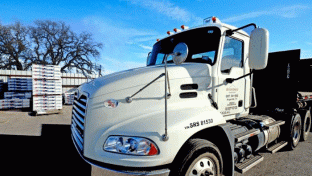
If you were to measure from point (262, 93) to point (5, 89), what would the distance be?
53.9 feet

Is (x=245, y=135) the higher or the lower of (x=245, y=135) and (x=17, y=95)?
the lower

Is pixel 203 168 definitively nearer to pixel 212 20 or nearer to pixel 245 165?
pixel 245 165

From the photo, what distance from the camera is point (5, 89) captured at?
12.8 m

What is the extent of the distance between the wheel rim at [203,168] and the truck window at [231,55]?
1446 mm

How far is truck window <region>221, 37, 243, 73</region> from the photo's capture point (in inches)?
113

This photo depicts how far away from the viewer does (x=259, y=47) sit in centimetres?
241

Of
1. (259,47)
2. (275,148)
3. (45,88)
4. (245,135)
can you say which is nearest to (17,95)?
(45,88)

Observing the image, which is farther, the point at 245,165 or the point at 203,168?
the point at 245,165

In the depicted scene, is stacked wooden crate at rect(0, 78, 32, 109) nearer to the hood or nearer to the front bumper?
the hood

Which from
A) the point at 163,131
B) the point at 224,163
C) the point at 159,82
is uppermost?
the point at 159,82

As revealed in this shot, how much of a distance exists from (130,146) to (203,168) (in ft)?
3.48

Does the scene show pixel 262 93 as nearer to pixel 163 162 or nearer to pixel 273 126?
pixel 273 126

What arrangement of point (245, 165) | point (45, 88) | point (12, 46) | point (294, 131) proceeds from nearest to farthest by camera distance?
point (245, 165) < point (294, 131) < point (45, 88) < point (12, 46)

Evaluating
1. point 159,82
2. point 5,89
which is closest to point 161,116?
point 159,82
